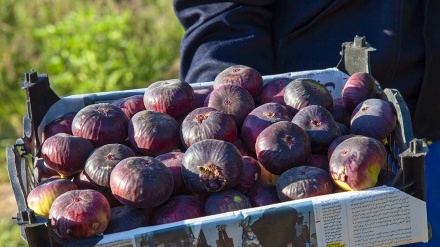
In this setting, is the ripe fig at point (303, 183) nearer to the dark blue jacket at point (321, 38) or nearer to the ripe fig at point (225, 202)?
the ripe fig at point (225, 202)

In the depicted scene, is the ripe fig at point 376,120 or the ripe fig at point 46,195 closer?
the ripe fig at point 46,195

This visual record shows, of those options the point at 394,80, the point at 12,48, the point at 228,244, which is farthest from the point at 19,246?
the point at 228,244

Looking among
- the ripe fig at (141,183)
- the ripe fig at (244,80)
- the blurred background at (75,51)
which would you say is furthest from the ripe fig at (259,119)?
the blurred background at (75,51)

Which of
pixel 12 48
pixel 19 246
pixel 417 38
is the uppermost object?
pixel 417 38

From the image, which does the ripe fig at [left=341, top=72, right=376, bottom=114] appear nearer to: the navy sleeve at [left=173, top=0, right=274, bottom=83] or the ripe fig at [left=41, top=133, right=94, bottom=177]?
the navy sleeve at [left=173, top=0, right=274, bottom=83]

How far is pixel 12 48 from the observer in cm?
411

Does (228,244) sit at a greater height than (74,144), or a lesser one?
lesser

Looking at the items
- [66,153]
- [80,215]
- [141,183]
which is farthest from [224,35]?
[80,215]

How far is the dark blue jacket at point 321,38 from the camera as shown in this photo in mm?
1912

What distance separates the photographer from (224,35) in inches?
77.5

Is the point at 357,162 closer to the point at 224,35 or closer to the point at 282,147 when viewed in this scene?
the point at 282,147

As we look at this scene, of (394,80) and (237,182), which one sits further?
(394,80)

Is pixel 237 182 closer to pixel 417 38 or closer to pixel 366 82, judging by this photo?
pixel 366 82

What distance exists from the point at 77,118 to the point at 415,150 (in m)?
0.73
